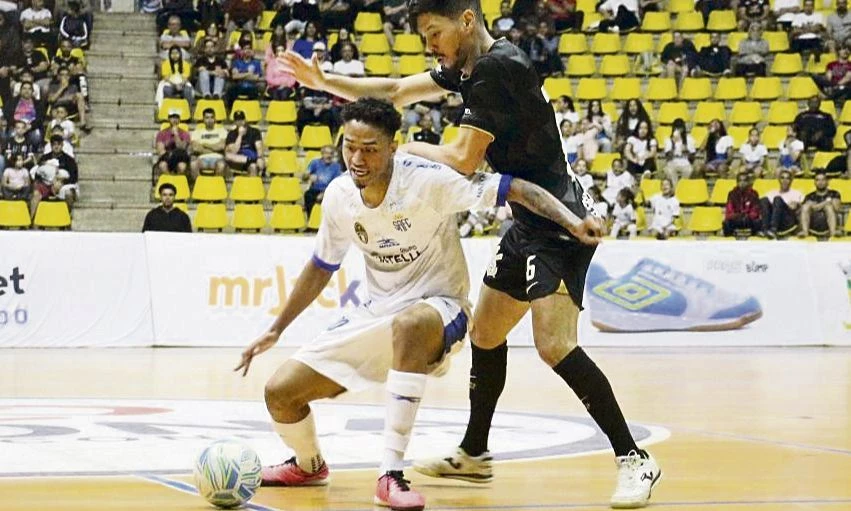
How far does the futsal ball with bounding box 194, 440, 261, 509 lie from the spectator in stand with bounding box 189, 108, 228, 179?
15460 mm

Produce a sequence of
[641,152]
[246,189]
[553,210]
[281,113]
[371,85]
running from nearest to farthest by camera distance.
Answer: [553,210] → [371,85] → [246,189] → [641,152] → [281,113]

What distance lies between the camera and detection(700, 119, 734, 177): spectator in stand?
2192cm

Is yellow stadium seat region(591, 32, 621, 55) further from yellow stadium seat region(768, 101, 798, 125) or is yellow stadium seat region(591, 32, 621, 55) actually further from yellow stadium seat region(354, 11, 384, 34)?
yellow stadium seat region(354, 11, 384, 34)

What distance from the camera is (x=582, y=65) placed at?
23.8 metres

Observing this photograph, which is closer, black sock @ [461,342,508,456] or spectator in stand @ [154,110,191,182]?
black sock @ [461,342,508,456]

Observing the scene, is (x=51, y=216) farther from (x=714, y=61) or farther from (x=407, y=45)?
(x=714, y=61)

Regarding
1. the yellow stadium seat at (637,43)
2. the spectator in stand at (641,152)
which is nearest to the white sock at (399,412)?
the spectator in stand at (641,152)

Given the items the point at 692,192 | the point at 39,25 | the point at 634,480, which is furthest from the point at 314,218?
the point at 634,480

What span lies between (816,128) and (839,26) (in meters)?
2.81

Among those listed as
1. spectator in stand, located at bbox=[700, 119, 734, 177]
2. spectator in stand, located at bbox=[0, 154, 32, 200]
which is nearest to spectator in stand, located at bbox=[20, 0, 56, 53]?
spectator in stand, located at bbox=[0, 154, 32, 200]

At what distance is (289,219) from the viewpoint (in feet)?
65.7

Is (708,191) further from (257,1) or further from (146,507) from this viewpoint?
(146,507)

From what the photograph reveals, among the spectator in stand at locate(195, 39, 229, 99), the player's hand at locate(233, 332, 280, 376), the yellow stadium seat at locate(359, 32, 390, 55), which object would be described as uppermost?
the yellow stadium seat at locate(359, 32, 390, 55)

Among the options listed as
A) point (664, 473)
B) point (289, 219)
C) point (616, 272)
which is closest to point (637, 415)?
point (664, 473)
